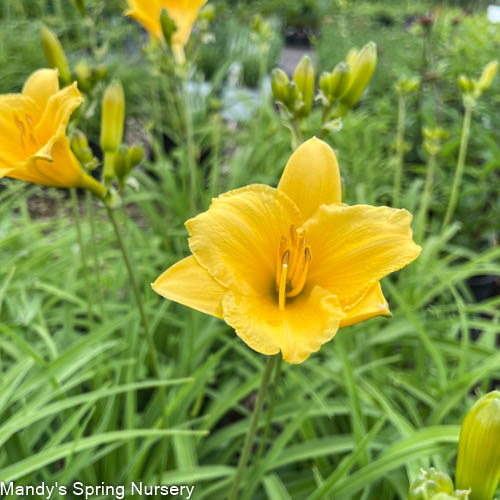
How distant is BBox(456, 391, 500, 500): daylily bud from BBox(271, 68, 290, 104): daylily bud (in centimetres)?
63

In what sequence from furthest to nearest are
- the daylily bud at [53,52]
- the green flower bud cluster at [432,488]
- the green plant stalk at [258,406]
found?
the daylily bud at [53,52]
the green plant stalk at [258,406]
the green flower bud cluster at [432,488]

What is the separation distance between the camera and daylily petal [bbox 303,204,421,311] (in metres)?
0.69

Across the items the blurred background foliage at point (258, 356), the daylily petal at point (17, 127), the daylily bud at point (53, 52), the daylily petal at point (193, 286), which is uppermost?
the daylily bud at point (53, 52)

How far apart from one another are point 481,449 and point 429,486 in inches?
3.3

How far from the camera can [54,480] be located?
1020 mm

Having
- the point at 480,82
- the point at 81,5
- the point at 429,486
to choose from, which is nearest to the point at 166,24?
the point at 81,5

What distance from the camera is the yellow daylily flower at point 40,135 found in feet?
2.61

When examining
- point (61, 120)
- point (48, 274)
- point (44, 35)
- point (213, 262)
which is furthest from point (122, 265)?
point (213, 262)

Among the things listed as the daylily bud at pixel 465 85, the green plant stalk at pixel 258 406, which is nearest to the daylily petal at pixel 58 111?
the green plant stalk at pixel 258 406

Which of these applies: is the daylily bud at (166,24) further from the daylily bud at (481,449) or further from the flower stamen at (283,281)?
the daylily bud at (481,449)

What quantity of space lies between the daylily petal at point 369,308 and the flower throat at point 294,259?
0.31 feet

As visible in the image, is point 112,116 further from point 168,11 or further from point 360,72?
point 168,11

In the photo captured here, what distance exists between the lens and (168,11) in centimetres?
139

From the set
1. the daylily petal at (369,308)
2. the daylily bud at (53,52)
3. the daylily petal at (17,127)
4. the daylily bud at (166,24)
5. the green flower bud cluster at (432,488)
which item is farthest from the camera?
the daylily bud at (166,24)
